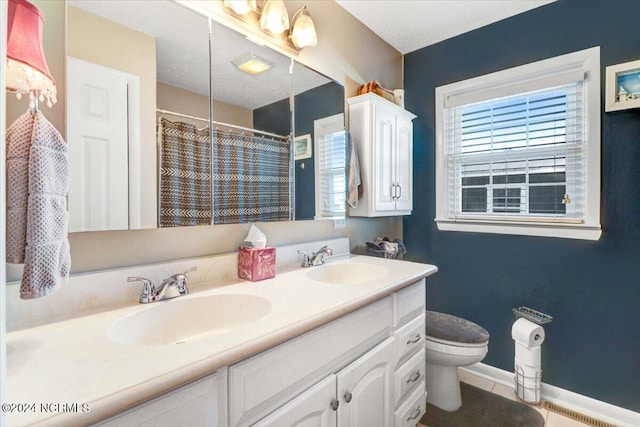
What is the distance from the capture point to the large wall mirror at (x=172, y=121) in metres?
0.96

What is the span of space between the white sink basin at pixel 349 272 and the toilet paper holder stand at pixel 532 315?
1045 millimetres

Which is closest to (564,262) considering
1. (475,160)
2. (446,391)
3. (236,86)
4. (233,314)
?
(475,160)

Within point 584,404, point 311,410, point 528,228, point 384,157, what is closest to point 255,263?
point 311,410

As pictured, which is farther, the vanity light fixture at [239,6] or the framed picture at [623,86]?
the framed picture at [623,86]

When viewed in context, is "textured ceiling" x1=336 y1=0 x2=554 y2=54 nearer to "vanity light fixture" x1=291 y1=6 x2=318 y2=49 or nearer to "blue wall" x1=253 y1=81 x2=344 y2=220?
"vanity light fixture" x1=291 y1=6 x2=318 y2=49

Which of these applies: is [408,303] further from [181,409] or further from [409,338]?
[181,409]

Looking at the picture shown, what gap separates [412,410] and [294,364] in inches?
39.6

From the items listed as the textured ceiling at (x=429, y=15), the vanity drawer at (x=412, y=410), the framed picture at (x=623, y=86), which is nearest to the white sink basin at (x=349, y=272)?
the vanity drawer at (x=412, y=410)

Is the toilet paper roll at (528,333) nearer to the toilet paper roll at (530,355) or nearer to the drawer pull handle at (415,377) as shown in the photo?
the toilet paper roll at (530,355)

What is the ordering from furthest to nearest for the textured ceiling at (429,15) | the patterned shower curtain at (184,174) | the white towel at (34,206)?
the textured ceiling at (429,15), the patterned shower curtain at (184,174), the white towel at (34,206)

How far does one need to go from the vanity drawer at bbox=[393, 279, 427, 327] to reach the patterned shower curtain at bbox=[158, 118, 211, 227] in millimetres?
893

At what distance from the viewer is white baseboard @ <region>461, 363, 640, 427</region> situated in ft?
5.44

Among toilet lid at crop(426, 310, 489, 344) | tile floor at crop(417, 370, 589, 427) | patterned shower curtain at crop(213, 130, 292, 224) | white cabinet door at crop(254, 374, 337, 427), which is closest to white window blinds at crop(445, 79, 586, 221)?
toilet lid at crop(426, 310, 489, 344)

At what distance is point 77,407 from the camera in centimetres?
48
